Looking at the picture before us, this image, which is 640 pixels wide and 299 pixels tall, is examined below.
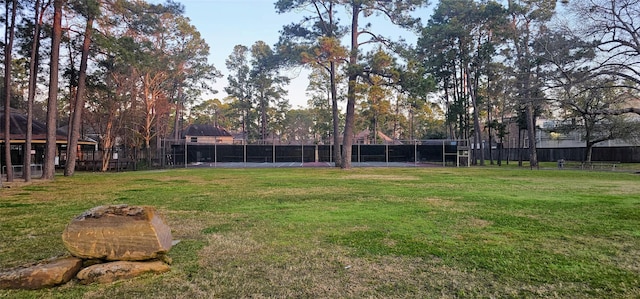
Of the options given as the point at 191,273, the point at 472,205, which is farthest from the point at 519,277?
the point at 472,205

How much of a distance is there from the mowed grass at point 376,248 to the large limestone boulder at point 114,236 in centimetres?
29

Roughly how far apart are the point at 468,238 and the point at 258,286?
9.72 ft

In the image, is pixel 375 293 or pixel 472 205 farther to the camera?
pixel 472 205

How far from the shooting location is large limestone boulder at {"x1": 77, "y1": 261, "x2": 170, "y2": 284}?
3451 millimetres

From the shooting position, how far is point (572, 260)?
159 inches

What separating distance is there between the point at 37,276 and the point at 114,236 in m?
0.65

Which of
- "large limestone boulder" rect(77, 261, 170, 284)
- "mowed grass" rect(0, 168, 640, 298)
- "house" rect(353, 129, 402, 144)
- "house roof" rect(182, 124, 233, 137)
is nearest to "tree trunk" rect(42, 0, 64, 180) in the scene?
"mowed grass" rect(0, 168, 640, 298)

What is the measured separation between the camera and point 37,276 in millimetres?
3336

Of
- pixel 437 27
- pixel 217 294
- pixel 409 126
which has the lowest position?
pixel 217 294

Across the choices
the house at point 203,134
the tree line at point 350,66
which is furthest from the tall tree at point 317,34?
the house at point 203,134

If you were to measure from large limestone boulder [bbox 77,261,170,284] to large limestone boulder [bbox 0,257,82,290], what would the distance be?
13cm

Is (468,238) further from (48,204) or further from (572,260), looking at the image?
(48,204)

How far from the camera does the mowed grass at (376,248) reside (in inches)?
130

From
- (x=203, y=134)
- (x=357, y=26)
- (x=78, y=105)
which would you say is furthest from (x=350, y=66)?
(x=203, y=134)
